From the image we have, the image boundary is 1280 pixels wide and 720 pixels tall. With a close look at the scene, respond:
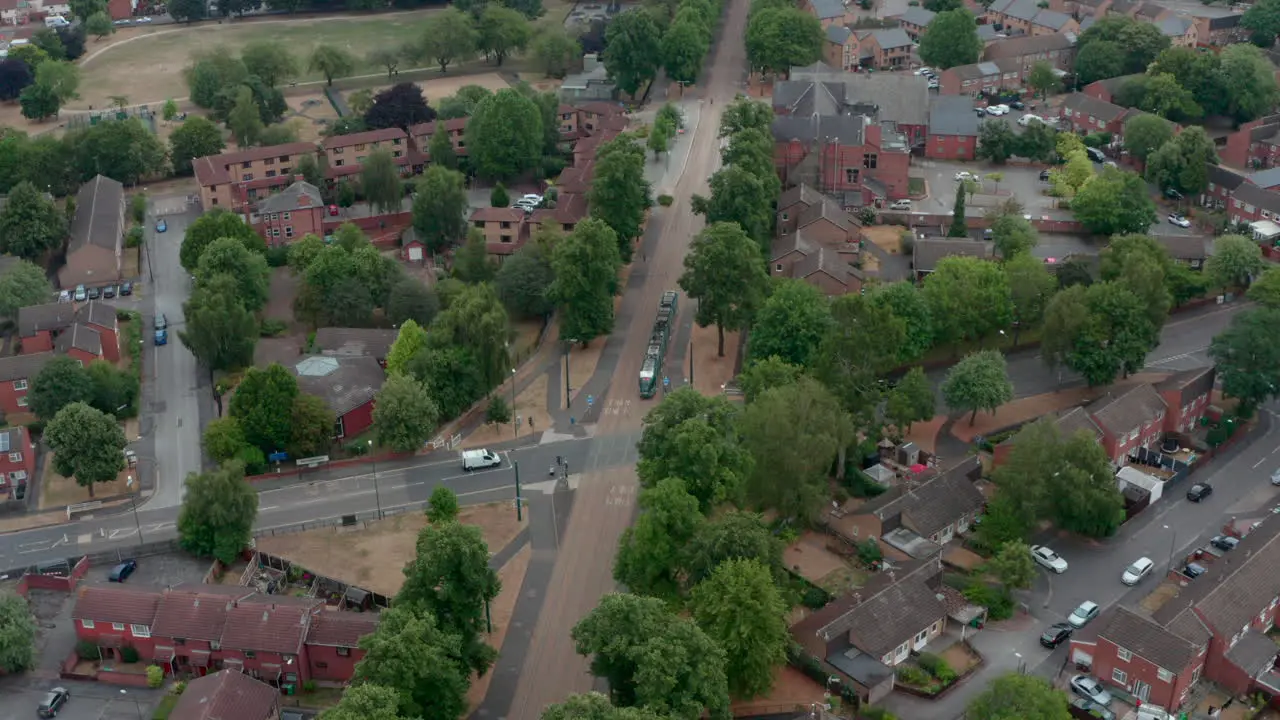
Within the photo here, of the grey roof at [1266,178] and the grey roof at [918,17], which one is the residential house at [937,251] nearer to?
the grey roof at [1266,178]

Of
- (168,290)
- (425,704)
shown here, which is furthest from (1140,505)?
(168,290)

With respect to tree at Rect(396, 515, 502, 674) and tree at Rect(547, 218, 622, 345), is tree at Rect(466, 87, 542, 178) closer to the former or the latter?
tree at Rect(547, 218, 622, 345)

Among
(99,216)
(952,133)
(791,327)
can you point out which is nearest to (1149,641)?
(791,327)

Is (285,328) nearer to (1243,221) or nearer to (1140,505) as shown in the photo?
(1140,505)

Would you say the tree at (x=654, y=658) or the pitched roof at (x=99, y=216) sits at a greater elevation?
the tree at (x=654, y=658)

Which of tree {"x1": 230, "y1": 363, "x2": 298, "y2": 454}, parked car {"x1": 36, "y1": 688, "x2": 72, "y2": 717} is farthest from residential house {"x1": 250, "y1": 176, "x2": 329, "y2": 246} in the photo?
parked car {"x1": 36, "y1": 688, "x2": 72, "y2": 717}

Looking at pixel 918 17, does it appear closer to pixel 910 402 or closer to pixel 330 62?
pixel 330 62

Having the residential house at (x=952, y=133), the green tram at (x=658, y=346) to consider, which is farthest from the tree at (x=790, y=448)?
the residential house at (x=952, y=133)
